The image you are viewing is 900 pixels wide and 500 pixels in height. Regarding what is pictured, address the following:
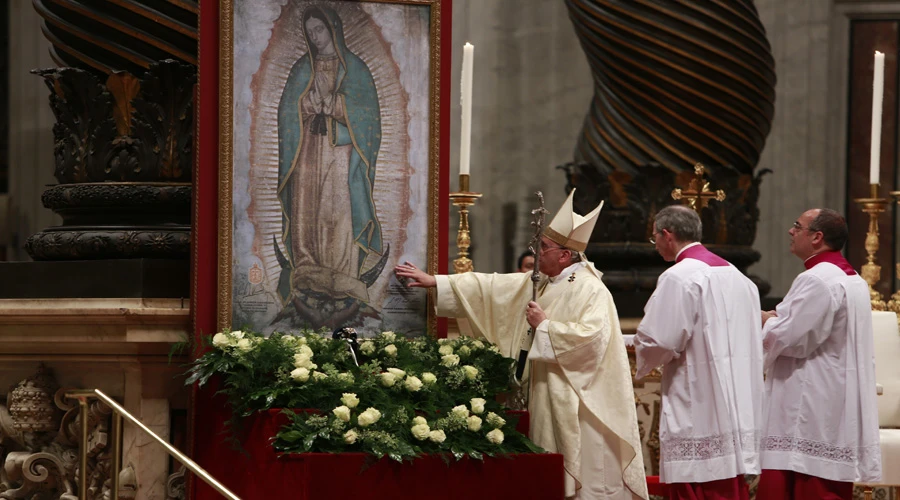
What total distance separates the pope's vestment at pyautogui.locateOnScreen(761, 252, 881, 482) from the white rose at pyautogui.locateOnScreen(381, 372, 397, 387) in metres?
1.81

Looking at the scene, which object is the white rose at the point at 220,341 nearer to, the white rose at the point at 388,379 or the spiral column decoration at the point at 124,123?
the white rose at the point at 388,379

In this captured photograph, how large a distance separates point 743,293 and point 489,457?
4.96 feet

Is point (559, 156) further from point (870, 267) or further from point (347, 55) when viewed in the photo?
point (347, 55)

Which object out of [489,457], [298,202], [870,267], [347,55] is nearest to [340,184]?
[298,202]

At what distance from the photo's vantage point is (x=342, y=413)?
15.4 feet

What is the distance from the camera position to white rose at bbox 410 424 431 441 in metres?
4.72

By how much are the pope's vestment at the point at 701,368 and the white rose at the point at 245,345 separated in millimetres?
1605

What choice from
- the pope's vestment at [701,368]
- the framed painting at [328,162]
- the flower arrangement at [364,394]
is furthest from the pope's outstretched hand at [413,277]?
the pope's vestment at [701,368]

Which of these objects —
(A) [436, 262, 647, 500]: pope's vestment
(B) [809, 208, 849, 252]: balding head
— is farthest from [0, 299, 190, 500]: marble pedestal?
(B) [809, 208, 849, 252]: balding head

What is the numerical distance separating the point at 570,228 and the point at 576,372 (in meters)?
0.57

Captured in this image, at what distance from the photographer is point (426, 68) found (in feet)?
17.8

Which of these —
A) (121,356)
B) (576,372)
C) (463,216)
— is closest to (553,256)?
(576,372)

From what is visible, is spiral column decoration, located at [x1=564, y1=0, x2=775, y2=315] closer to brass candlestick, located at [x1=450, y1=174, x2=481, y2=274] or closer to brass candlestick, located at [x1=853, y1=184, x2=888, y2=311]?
brass candlestick, located at [x1=853, y1=184, x2=888, y2=311]

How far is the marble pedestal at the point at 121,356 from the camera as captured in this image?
5.30 m
